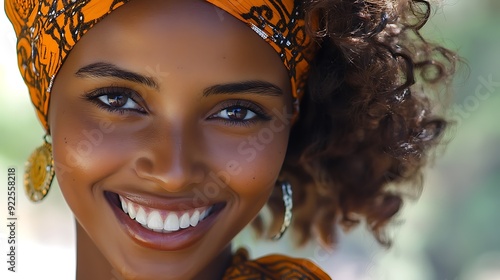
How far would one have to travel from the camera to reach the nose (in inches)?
76.2

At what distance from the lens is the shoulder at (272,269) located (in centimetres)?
225

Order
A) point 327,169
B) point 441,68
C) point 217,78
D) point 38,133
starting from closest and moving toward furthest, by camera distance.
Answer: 1. point 217,78
2. point 441,68
3. point 327,169
4. point 38,133

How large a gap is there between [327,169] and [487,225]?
1.94 metres

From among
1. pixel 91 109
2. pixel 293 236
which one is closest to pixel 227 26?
pixel 91 109

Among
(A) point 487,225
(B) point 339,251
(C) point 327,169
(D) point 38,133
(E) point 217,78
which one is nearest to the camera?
(E) point 217,78

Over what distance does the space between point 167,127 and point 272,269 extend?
58 cm

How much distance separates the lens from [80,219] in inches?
82.2

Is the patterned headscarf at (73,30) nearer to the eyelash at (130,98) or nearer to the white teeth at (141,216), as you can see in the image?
the eyelash at (130,98)

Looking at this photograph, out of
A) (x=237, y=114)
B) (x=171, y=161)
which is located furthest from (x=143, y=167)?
(x=237, y=114)

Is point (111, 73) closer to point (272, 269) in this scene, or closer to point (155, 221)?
point (155, 221)

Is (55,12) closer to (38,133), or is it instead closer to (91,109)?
(91,109)

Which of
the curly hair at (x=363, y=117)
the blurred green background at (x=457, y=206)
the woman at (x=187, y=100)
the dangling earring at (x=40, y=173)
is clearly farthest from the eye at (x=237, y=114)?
the blurred green background at (x=457, y=206)

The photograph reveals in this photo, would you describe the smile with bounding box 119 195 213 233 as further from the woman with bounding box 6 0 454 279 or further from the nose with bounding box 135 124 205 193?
the nose with bounding box 135 124 205 193

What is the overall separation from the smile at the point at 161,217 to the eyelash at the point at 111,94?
222mm
